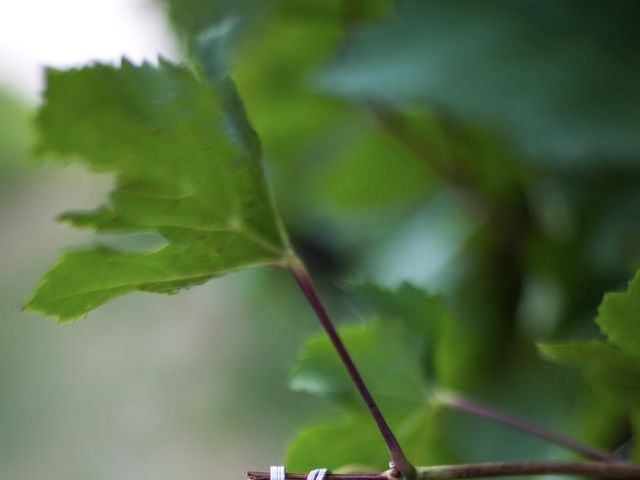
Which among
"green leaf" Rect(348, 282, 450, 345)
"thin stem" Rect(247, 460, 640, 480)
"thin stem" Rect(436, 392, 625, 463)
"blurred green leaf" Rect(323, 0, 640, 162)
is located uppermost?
"blurred green leaf" Rect(323, 0, 640, 162)

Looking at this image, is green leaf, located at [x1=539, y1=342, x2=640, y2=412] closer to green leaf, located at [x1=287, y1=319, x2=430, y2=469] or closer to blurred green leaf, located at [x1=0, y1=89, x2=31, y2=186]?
green leaf, located at [x1=287, y1=319, x2=430, y2=469]

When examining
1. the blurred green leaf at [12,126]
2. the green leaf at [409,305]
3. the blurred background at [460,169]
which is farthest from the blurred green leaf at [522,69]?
the blurred green leaf at [12,126]

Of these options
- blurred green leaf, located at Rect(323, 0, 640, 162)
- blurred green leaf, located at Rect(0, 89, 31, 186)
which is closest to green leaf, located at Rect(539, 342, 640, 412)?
blurred green leaf, located at Rect(323, 0, 640, 162)

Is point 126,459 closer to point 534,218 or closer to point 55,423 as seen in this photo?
point 55,423

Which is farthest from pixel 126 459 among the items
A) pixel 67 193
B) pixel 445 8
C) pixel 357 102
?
pixel 445 8

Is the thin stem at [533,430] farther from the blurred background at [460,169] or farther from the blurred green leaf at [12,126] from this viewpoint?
the blurred green leaf at [12,126]

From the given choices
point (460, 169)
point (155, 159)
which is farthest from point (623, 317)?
point (460, 169)
